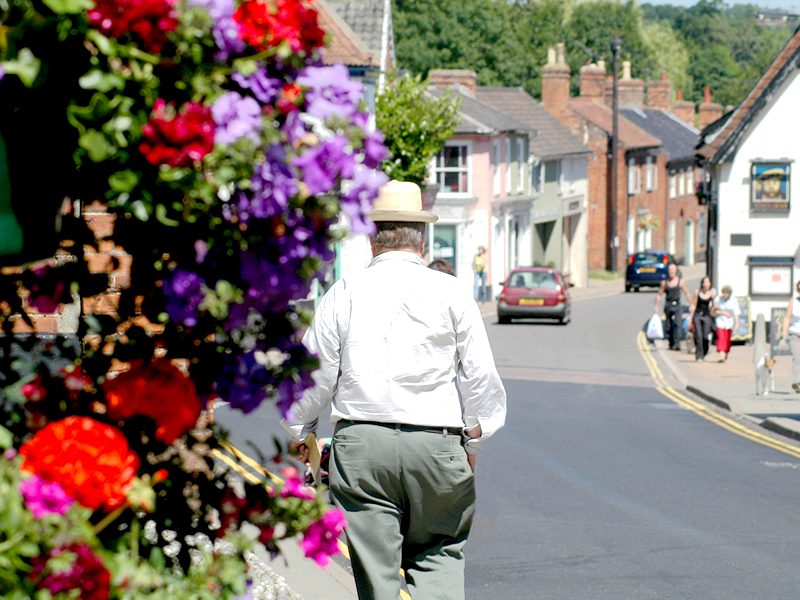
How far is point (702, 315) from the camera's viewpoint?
22.1 meters

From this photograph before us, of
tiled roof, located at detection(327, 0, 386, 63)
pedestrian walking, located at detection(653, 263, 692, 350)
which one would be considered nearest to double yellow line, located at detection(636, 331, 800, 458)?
pedestrian walking, located at detection(653, 263, 692, 350)

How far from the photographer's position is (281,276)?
1931 mm

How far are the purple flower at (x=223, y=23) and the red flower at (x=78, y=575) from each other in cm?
89

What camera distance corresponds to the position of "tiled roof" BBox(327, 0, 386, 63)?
1197 inches

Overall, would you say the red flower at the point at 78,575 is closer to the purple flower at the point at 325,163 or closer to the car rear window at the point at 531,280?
the purple flower at the point at 325,163

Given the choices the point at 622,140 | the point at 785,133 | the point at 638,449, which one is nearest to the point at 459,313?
the point at 638,449

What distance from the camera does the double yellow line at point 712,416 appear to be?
12.5m

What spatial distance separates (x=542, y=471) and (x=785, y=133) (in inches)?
813

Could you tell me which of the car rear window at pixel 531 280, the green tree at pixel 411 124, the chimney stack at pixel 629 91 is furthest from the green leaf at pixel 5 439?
the chimney stack at pixel 629 91

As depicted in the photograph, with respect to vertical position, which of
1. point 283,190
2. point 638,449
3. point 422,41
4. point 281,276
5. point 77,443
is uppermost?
point 422,41

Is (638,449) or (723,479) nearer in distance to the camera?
(723,479)

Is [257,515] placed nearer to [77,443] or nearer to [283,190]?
[77,443]

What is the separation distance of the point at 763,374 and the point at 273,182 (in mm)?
16259

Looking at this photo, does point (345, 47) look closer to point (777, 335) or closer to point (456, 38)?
point (777, 335)
